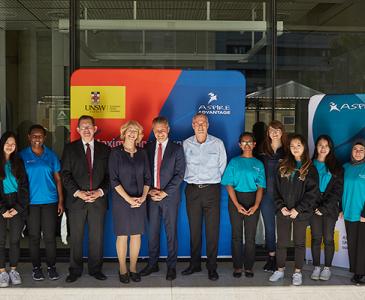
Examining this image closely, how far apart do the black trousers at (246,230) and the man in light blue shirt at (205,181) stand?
18cm

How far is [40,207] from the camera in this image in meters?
4.73

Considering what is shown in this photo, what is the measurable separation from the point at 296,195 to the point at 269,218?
0.51 meters

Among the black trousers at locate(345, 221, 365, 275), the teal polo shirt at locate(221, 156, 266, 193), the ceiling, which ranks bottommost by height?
the black trousers at locate(345, 221, 365, 275)

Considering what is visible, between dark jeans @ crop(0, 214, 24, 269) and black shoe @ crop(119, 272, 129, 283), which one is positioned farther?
black shoe @ crop(119, 272, 129, 283)

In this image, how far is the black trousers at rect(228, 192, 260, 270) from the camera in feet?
15.8

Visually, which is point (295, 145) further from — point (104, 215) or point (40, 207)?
point (40, 207)

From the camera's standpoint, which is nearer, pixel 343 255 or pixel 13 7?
pixel 343 255

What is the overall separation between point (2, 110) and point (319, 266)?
13.2 ft

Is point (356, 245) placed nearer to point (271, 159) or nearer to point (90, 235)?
point (271, 159)

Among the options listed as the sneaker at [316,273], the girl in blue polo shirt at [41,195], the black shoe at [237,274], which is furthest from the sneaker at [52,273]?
the sneaker at [316,273]

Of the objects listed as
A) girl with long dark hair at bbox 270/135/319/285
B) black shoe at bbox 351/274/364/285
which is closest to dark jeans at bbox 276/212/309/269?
girl with long dark hair at bbox 270/135/319/285

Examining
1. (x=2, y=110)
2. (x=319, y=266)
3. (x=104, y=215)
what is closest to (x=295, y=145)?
(x=319, y=266)

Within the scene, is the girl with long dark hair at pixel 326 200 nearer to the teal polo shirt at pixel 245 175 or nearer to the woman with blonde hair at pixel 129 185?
the teal polo shirt at pixel 245 175

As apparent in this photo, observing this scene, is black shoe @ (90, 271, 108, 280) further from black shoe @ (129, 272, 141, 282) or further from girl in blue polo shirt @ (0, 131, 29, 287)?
girl in blue polo shirt @ (0, 131, 29, 287)
